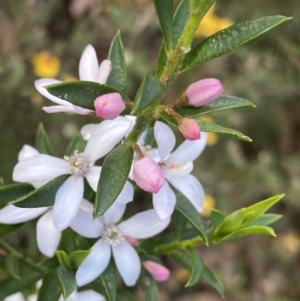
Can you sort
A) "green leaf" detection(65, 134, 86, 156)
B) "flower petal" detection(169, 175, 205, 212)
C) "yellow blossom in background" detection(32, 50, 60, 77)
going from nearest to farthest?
"flower petal" detection(169, 175, 205, 212) → "green leaf" detection(65, 134, 86, 156) → "yellow blossom in background" detection(32, 50, 60, 77)

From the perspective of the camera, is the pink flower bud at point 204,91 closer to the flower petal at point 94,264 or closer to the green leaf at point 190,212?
the green leaf at point 190,212

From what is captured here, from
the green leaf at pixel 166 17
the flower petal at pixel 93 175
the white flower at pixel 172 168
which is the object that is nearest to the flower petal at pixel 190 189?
the white flower at pixel 172 168

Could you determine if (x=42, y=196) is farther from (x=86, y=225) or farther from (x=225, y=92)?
(x=225, y=92)

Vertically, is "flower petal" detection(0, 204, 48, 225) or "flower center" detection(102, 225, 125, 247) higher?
"flower petal" detection(0, 204, 48, 225)

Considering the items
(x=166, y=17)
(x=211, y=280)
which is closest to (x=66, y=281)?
(x=211, y=280)

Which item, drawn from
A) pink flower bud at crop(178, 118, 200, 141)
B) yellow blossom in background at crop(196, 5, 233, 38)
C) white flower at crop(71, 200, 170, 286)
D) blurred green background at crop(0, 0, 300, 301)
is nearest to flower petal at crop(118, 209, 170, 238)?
white flower at crop(71, 200, 170, 286)

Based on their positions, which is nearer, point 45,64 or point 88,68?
point 88,68

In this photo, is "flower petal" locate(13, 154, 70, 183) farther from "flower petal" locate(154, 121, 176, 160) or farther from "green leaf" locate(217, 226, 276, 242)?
"green leaf" locate(217, 226, 276, 242)
